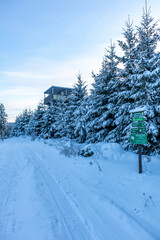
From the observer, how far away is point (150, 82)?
334 inches

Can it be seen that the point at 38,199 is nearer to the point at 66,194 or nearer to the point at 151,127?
the point at 66,194

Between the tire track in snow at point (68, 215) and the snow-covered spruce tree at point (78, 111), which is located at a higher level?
→ the snow-covered spruce tree at point (78, 111)

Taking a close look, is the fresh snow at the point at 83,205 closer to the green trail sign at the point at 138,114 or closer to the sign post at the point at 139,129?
the sign post at the point at 139,129

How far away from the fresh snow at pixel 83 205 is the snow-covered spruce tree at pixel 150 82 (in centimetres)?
250

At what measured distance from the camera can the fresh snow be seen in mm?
2748

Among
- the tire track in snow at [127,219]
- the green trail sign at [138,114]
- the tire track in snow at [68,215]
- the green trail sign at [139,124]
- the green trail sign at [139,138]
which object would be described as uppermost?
the green trail sign at [138,114]

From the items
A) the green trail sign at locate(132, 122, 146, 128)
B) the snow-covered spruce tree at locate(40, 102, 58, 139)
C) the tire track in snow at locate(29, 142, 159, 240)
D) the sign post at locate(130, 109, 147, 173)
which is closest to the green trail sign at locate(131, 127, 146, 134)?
the sign post at locate(130, 109, 147, 173)

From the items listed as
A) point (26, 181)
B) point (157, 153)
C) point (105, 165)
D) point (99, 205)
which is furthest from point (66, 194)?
point (157, 153)

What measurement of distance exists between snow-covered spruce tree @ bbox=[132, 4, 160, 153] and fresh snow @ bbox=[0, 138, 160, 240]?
2.50 metres

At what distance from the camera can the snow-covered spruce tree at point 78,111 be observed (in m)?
16.4

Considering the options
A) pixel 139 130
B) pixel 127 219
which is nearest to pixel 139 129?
pixel 139 130

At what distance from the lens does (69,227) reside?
9.53 ft

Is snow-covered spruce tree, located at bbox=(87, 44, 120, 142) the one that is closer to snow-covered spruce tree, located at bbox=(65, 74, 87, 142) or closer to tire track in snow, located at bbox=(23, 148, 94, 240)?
snow-covered spruce tree, located at bbox=(65, 74, 87, 142)

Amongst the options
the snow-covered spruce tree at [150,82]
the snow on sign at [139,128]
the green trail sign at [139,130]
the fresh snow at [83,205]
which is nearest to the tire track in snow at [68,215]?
the fresh snow at [83,205]
